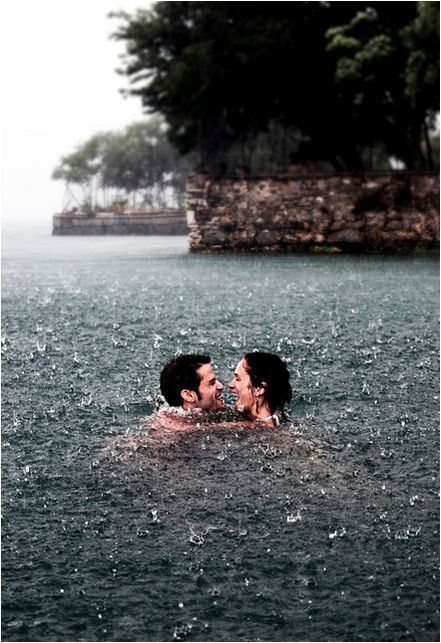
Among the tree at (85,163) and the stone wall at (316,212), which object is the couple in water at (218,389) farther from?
the tree at (85,163)

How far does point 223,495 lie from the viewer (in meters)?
5.11

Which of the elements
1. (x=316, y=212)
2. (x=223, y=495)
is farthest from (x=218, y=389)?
(x=316, y=212)

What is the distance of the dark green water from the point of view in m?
3.71

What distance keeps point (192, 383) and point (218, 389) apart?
0.21 m

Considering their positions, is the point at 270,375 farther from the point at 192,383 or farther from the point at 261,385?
the point at 192,383

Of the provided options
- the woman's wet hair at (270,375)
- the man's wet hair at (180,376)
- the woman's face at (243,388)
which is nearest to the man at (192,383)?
the man's wet hair at (180,376)

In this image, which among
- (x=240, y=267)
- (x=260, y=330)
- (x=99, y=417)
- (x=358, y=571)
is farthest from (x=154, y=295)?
(x=358, y=571)

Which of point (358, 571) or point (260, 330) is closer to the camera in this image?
point (358, 571)

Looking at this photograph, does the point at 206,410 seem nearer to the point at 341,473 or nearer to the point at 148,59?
the point at 341,473

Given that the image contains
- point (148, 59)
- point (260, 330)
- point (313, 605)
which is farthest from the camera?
point (148, 59)

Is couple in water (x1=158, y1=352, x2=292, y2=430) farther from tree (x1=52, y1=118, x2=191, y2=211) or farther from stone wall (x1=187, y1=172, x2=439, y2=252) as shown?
tree (x1=52, y1=118, x2=191, y2=211)

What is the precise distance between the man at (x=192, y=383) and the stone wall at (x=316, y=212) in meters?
18.5

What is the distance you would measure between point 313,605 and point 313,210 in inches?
850

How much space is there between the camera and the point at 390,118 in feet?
96.4
